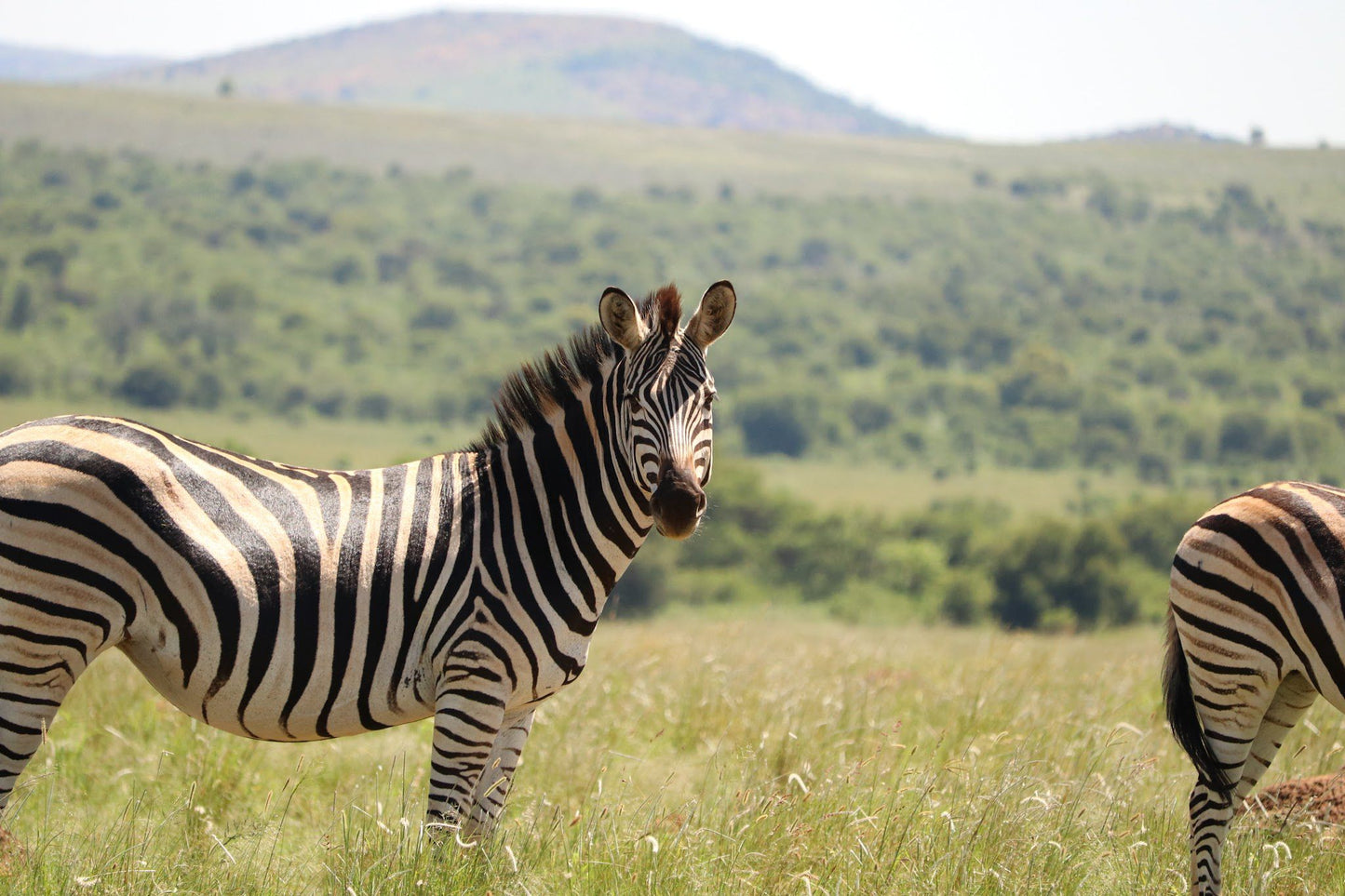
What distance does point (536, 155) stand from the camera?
614ft

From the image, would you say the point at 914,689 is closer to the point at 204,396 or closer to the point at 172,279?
the point at 204,396

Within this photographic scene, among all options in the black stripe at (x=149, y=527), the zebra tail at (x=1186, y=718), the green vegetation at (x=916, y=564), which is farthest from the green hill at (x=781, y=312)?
the black stripe at (x=149, y=527)

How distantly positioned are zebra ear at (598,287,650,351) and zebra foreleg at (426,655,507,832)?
1414 millimetres

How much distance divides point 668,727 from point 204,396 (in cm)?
8431

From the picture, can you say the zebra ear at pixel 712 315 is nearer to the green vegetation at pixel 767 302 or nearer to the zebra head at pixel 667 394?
the zebra head at pixel 667 394

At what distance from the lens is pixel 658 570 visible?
170 ft

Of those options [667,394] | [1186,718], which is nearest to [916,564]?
[1186,718]

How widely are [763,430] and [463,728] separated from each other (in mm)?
93479

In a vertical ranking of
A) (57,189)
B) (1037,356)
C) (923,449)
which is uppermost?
(57,189)

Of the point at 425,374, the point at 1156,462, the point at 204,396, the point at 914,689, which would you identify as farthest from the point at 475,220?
the point at 914,689

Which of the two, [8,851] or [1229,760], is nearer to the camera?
[8,851]

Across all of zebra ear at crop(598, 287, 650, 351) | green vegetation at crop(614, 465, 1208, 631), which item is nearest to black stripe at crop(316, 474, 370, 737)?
zebra ear at crop(598, 287, 650, 351)

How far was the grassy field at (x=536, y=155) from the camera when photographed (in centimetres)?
15150

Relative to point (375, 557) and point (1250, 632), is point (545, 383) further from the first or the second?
point (1250, 632)
